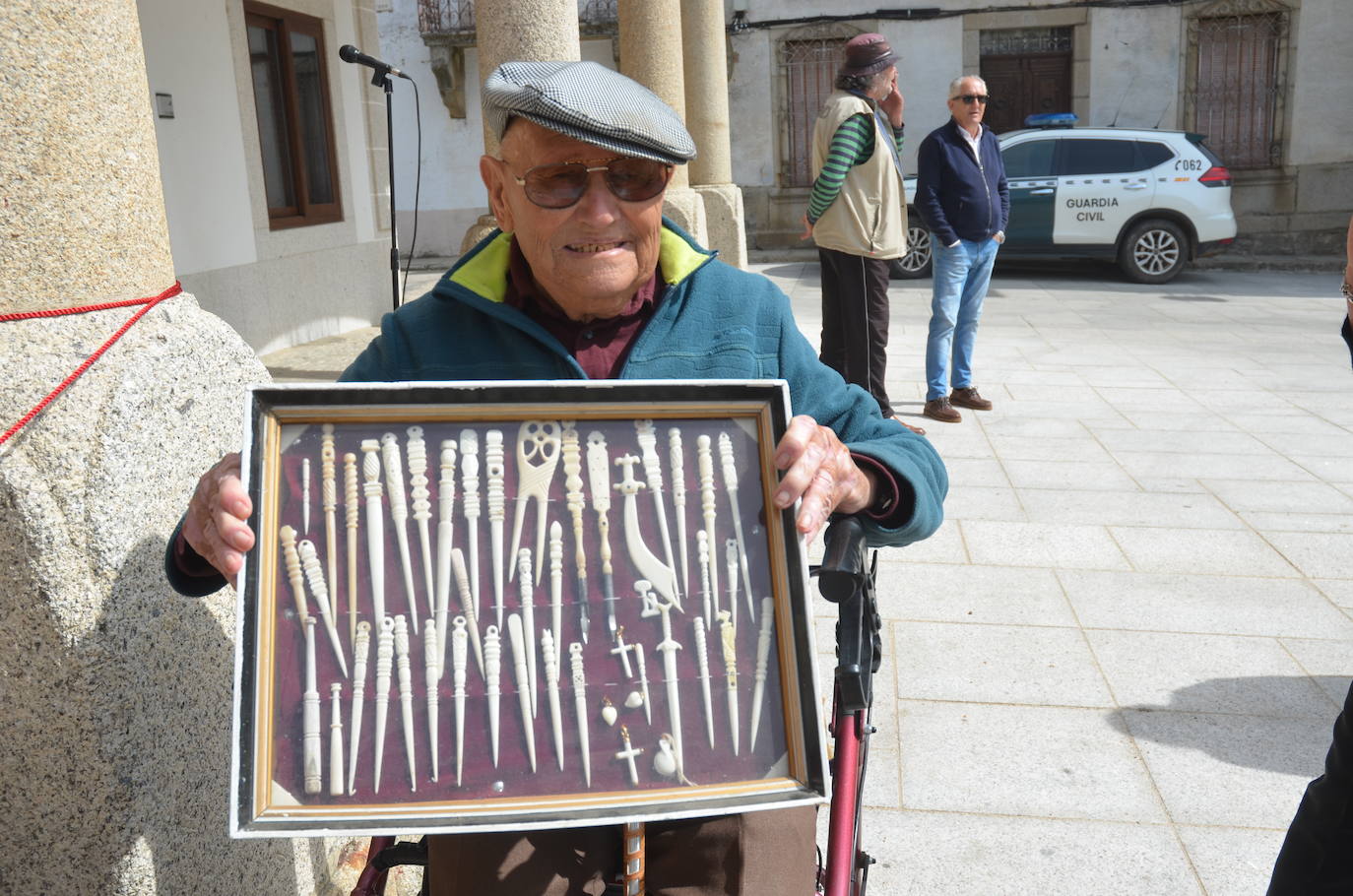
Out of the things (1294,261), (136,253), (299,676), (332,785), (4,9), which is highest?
(4,9)

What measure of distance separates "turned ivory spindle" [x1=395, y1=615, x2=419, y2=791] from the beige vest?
17.7ft

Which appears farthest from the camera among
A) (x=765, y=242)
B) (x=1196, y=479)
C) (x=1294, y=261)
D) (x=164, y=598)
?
(x=765, y=242)

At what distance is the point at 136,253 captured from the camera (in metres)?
2.00

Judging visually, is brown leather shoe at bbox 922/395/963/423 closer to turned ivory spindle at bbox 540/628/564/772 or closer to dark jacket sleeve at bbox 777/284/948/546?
dark jacket sleeve at bbox 777/284/948/546

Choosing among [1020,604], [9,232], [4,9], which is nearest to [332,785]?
[9,232]

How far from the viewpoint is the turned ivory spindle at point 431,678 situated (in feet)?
4.78

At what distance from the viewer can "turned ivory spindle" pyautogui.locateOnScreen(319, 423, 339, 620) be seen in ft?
4.89

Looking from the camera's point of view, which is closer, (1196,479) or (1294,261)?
(1196,479)

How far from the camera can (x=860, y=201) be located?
6492 millimetres

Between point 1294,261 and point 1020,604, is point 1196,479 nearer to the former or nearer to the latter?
point 1020,604

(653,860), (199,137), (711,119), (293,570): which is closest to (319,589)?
(293,570)

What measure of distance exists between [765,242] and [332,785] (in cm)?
1924

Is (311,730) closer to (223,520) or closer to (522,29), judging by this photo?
(223,520)

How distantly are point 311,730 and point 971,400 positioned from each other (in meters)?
6.90
